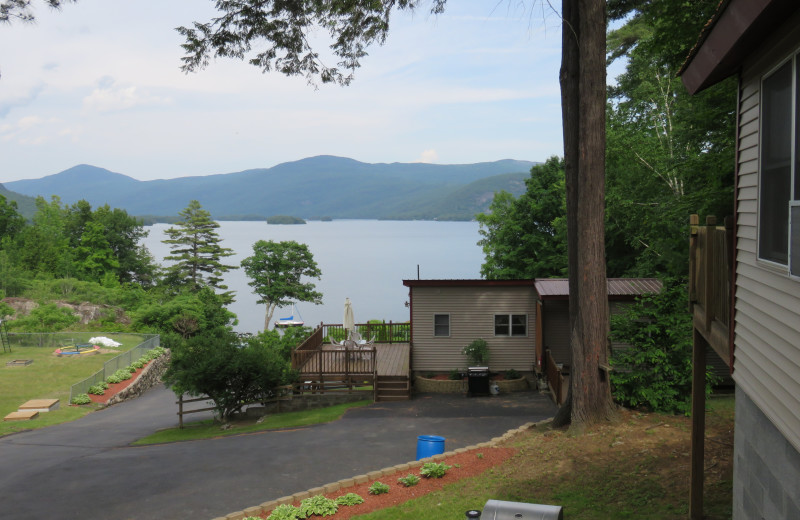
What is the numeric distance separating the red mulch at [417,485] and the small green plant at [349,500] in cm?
7

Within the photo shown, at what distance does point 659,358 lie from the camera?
12.3m

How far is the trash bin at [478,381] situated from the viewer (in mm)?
18891

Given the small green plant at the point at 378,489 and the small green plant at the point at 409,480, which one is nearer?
the small green plant at the point at 378,489

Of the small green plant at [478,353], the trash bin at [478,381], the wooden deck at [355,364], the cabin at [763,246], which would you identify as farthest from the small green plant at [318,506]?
the small green plant at [478,353]

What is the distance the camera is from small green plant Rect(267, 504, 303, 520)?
8750mm

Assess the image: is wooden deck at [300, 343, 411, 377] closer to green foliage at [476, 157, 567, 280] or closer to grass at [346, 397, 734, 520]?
grass at [346, 397, 734, 520]

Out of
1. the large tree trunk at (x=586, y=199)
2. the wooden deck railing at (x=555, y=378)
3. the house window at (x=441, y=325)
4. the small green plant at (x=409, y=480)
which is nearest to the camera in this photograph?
the small green plant at (x=409, y=480)

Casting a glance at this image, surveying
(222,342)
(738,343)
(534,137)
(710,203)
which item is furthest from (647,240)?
(534,137)

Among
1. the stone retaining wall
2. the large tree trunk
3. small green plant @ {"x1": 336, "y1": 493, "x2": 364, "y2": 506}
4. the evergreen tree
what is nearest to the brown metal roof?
the large tree trunk

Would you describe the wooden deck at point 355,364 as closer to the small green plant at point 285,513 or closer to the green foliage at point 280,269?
the small green plant at point 285,513

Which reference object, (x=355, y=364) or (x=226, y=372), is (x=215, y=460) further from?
(x=355, y=364)

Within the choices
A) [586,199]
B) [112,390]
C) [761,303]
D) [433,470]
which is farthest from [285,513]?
[112,390]

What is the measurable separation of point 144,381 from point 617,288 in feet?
74.3

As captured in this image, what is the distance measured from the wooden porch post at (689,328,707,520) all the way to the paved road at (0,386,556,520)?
6302 mm
